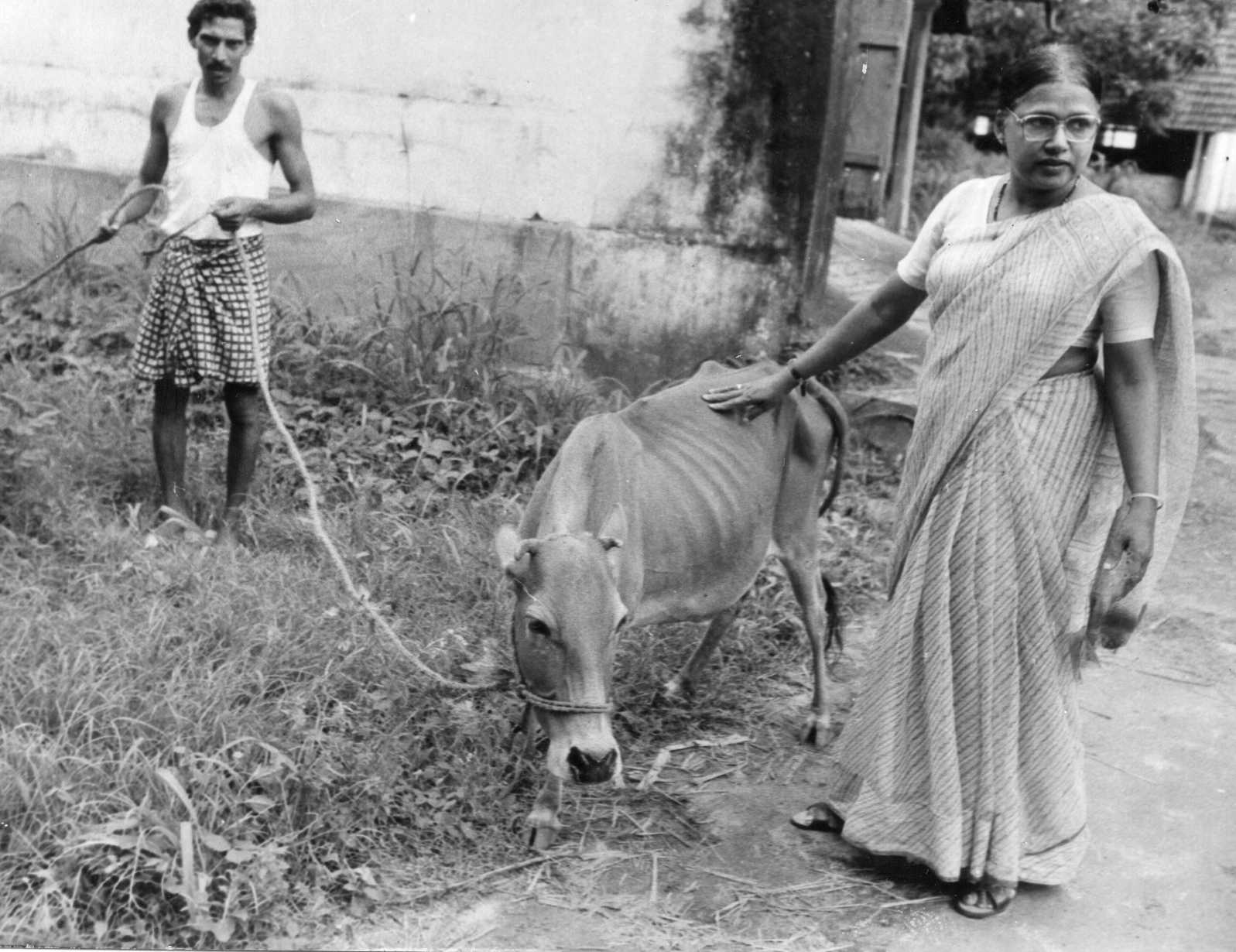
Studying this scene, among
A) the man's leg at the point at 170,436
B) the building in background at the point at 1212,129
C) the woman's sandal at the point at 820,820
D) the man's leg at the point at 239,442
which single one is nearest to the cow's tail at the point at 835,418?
the woman's sandal at the point at 820,820

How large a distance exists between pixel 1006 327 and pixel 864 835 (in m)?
1.32

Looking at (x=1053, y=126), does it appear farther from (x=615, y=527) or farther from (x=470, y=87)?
(x=470, y=87)

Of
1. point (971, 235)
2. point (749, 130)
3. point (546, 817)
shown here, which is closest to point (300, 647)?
point (546, 817)

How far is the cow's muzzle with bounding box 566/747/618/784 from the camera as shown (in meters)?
3.14

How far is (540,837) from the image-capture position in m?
3.56

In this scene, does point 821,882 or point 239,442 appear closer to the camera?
point 821,882

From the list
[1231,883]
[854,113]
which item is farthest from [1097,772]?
Answer: [854,113]

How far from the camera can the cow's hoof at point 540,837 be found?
3.56 meters

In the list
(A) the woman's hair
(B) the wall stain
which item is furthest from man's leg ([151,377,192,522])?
(A) the woman's hair

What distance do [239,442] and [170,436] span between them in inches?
9.3

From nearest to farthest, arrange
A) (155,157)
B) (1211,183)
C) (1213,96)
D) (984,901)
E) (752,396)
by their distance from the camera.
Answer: (984,901)
(752,396)
(155,157)
(1213,96)
(1211,183)

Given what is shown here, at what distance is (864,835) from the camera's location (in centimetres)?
360

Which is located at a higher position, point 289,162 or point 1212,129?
point 1212,129

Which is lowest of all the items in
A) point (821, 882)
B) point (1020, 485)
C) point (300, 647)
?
point (821, 882)
